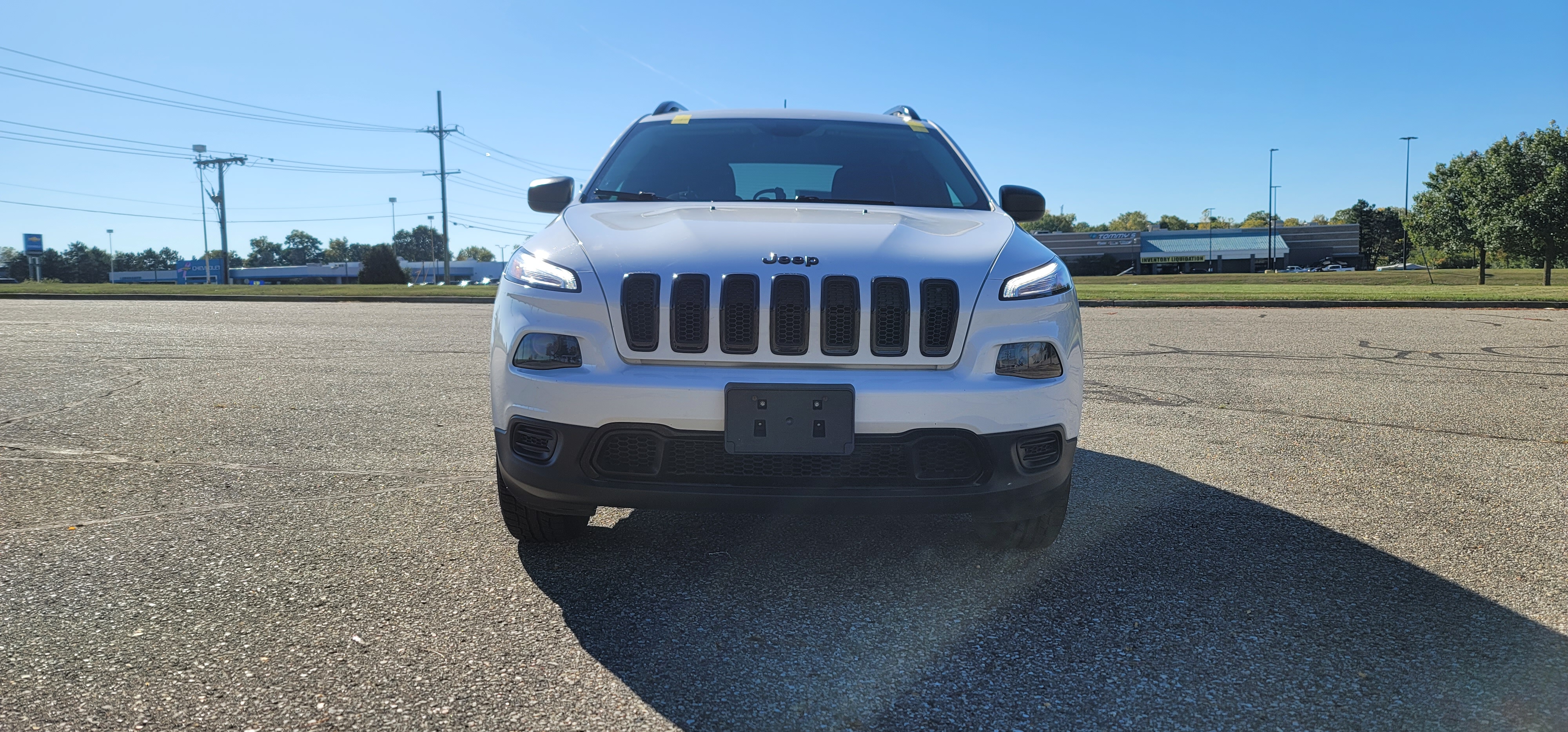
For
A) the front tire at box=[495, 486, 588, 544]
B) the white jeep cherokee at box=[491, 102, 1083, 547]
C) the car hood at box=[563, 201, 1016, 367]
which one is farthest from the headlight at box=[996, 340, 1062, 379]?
the front tire at box=[495, 486, 588, 544]

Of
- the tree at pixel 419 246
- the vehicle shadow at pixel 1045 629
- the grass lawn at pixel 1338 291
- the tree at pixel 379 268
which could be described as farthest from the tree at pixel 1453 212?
the tree at pixel 419 246

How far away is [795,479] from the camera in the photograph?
9.65 feet

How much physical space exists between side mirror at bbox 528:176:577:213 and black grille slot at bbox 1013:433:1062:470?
2.34 metres

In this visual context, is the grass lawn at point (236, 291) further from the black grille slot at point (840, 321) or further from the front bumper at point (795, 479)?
the black grille slot at point (840, 321)

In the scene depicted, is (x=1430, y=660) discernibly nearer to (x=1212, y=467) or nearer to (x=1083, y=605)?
(x=1083, y=605)

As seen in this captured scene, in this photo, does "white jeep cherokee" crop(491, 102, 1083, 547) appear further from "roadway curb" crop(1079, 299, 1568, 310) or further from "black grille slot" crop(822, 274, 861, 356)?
"roadway curb" crop(1079, 299, 1568, 310)

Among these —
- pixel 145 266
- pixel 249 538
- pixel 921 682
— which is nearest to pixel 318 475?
pixel 249 538

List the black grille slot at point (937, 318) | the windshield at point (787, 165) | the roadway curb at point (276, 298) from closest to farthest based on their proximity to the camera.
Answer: the black grille slot at point (937, 318), the windshield at point (787, 165), the roadway curb at point (276, 298)

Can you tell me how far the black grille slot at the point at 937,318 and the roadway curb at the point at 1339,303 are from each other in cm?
1855

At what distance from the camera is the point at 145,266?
16362cm

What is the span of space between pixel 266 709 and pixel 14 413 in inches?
215

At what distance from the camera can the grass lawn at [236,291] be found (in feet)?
89.8

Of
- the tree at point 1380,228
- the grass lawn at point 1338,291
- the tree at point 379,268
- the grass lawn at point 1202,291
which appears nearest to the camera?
the grass lawn at point 1338,291

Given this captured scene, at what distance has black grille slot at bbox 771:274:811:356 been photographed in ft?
9.63
